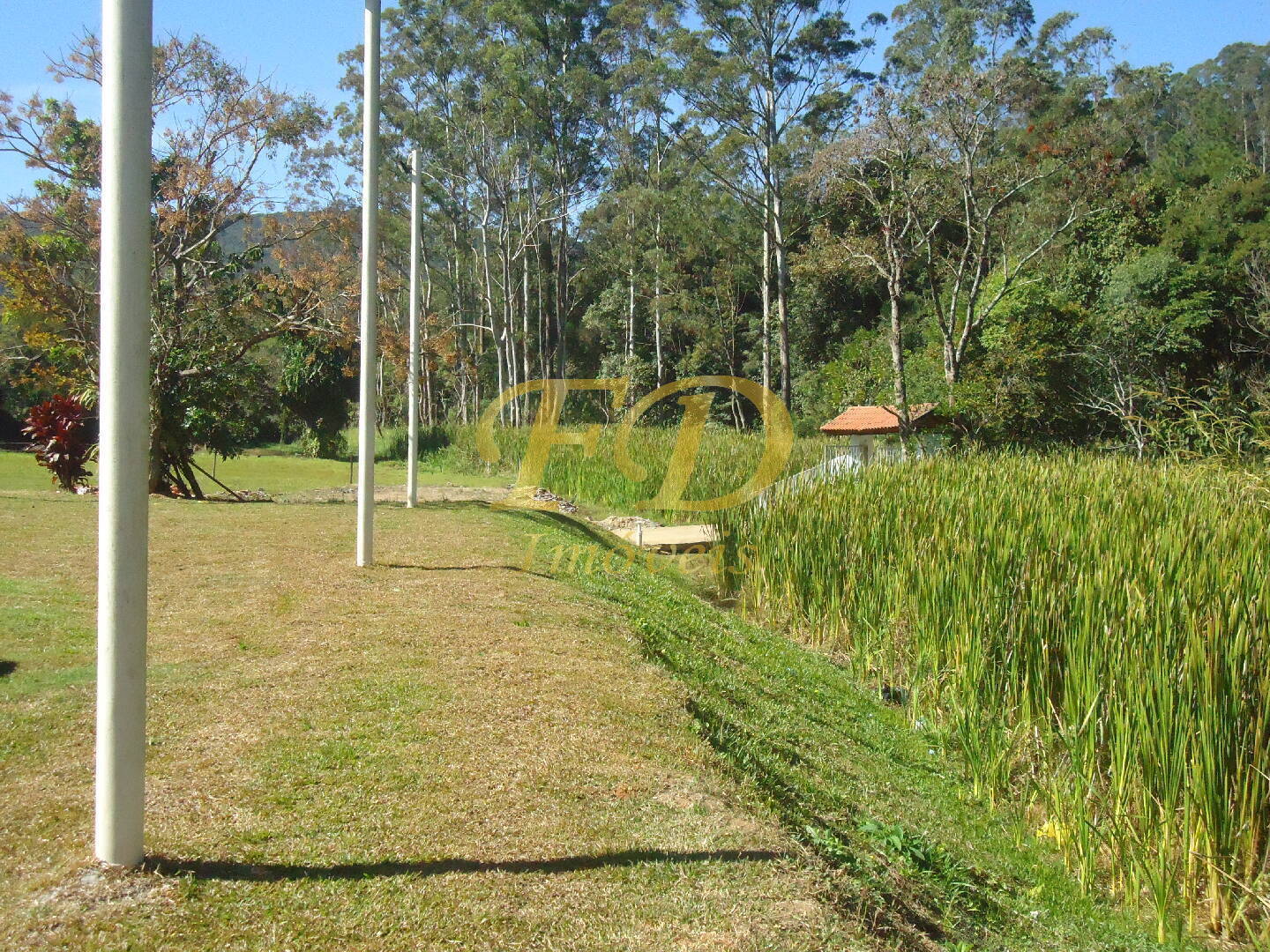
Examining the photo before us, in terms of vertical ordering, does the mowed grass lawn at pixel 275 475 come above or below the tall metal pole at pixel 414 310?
below

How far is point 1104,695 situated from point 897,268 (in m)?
19.9

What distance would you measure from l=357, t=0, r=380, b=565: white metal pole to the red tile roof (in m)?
16.2

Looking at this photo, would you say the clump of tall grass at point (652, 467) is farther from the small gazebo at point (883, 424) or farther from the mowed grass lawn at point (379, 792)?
the mowed grass lawn at point (379, 792)

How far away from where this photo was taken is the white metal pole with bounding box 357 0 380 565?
9.01 metres

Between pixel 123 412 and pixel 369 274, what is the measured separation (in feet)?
20.6

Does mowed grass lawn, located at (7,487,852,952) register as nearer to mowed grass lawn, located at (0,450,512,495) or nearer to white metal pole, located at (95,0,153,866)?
white metal pole, located at (95,0,153,866)

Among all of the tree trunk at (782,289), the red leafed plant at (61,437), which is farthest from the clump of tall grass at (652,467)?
the red leafed plant at (61,437)

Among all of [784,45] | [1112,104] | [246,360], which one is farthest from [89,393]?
[1112,104]

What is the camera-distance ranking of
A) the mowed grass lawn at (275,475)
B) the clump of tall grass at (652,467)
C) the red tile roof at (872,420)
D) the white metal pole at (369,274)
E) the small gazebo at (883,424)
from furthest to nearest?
the red tile roof at (872,420) → the small gazebo at (883,424) → the mowed grass lawn at (275,475) → the clump of tall grass at (652,467) → the white metal pole at (369,274)

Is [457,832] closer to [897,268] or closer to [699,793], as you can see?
[699,793]

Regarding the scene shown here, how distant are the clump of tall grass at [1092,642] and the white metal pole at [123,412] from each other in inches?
177

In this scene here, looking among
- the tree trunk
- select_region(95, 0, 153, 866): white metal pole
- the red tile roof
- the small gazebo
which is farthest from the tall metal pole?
the tree trunk

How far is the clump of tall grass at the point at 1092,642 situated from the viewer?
5.11m

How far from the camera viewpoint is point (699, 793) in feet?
15.8
